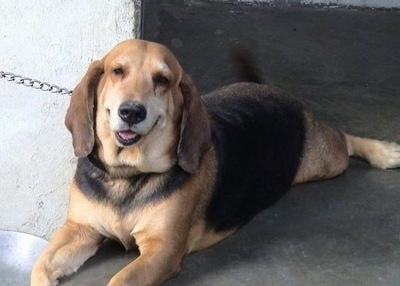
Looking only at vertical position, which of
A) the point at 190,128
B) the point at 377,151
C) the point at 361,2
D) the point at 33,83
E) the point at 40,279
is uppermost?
the point at 190,128

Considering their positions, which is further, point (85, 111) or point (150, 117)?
point (85, 111)

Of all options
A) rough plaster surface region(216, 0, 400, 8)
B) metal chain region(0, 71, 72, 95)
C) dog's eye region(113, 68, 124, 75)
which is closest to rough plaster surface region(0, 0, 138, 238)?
metal chain region(0, 71, 72, 95)

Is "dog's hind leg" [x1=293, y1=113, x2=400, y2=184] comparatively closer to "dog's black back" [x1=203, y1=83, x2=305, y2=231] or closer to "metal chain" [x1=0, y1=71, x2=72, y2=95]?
"dog's black back" [x1=203, y1=83, x2=305, y2=231]

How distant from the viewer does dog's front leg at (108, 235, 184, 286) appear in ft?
12.1

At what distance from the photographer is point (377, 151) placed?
17.2ft

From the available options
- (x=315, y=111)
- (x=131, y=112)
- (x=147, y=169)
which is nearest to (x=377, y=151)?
(x=315, y=111)

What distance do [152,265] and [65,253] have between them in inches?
19.4

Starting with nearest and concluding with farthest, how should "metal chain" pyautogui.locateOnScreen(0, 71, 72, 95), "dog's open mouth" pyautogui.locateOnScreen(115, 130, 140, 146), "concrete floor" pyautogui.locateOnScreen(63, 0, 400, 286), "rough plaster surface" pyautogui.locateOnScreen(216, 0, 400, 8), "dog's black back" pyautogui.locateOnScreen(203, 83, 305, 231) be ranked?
"dog's open mouth" pyautogui.locateOnScreen(115, 130, 140, 146), "concrete floor" pyautogui.locateOnScreen(63, 0, 400, 286), "dog's black back" pyautogui.locateOnScreen(203, 83, 305, 231), "metal chain" pyautogui.locateOnScreen(0, 71, 72, 95), "rough plaster surface" pyautogui.locateOnScreen(216, 0, 400, 8)

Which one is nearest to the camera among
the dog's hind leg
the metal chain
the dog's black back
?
the dog's black back

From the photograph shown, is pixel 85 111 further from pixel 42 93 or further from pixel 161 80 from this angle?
pixel 42 93

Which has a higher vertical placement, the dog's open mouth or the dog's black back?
the dog's open mouth

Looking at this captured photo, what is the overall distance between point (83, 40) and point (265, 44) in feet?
11.9

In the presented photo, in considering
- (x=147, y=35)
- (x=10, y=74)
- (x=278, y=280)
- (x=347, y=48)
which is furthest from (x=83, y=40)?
(x=347, y=48)

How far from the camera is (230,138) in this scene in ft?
14.2
